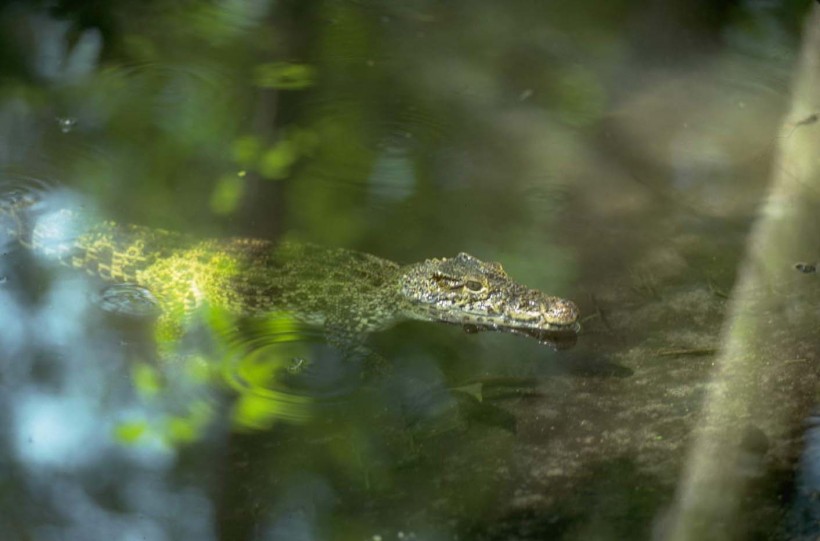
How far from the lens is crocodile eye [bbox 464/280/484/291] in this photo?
16.9 ft

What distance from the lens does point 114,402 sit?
14.0ft

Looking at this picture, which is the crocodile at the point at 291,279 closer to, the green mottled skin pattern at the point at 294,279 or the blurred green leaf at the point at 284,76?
the green mottled skin pattern at the point at 294,279

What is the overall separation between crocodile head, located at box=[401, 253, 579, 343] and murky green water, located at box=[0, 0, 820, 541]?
160 mm

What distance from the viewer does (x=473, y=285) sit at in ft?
16.9

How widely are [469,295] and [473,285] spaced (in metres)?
0.07

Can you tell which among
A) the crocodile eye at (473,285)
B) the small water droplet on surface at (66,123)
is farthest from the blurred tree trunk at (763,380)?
the small water droplet on surface at (66,123)

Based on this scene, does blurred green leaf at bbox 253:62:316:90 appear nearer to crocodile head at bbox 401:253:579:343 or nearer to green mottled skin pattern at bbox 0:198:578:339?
green mottled skin pattern at bbox 0:198:578:339

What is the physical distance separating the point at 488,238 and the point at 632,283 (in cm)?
86

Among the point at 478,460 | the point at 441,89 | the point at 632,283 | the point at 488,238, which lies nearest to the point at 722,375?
the point at 632,283

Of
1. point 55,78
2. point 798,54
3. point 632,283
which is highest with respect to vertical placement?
point 798,54

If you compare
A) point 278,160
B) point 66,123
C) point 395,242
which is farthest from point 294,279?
point 66,123

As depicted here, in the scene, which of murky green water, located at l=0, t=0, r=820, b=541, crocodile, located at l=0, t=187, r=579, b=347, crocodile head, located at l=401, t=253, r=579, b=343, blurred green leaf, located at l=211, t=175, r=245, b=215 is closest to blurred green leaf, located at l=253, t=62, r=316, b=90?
murky green water, located at l=0, t=0, r=820, b=541

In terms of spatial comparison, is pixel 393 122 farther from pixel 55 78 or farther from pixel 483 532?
pixel 483 532

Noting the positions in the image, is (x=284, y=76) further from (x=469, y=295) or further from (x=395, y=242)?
(x=469, y=295)
